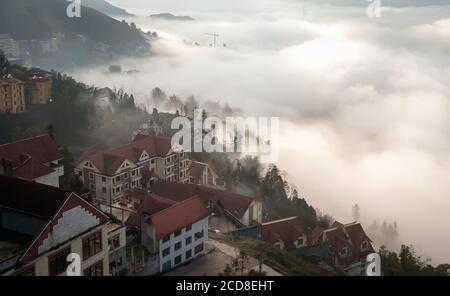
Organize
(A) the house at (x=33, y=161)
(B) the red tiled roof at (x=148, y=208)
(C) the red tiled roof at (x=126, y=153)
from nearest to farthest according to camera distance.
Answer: (B) the red tiled roof at (x=148, y=208), (A) the house at (x=33, y=161), (C) the red tiled roof at (x=126, y=153)

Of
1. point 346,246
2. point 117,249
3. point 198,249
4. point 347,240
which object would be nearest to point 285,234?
point 346,246

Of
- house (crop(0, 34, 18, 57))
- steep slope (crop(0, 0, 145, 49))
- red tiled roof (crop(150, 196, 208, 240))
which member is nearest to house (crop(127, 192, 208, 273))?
red tiled roof (crop(150, 196, 208, 240))

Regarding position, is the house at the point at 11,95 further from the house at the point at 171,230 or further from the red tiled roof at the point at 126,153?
the house at the point at 171,230

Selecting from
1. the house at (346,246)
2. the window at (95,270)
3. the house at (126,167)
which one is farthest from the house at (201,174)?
the window at (95,270)

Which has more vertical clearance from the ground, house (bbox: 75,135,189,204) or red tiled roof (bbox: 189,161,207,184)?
house (bbox: 75,135,189,204)

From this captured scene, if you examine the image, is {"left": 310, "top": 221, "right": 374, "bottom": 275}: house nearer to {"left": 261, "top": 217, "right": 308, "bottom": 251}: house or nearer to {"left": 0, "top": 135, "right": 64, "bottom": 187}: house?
{"left": 261, "top": 217, "right": 308, "bottom": 251}: house

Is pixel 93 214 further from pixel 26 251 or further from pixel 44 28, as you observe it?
pixel 44 28

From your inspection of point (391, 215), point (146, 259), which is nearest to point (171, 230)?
point (146, 259)

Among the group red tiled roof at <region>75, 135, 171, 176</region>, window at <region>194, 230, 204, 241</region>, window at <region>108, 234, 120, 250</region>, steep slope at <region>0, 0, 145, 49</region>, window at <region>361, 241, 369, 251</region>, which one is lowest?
window at <region>361, 241, 369, 251</region>

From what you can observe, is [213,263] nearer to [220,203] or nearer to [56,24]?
[220,203]
